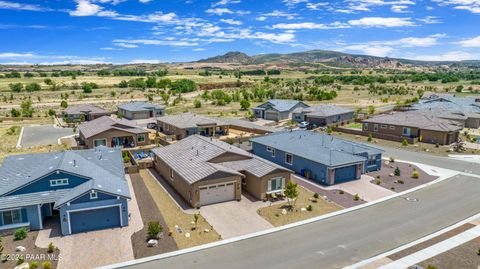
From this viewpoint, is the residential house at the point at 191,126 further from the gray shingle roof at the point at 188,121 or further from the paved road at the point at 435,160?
the paved road at the point at 435,160

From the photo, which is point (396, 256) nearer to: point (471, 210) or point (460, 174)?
point (471, 210)

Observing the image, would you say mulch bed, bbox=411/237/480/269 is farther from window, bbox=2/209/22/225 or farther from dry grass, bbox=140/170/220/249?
window, bbox=2/209/22/225

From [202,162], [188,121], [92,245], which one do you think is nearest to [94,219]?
[92,245]

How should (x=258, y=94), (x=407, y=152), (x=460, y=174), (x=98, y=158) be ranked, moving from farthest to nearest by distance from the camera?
1. (x=258, y=94)
2. (x=407, y=152)
3. (x=460, y=174)
4. (x=98, y=158)

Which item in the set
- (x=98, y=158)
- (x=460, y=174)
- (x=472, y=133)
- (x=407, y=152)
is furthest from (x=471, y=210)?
(x=472, y=133)

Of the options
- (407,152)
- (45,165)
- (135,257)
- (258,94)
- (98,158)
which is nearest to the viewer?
(135,257)

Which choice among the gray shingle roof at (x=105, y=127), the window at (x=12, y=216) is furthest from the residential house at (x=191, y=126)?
the window at (x=12, y=216)

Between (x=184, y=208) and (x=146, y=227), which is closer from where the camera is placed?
(x=146, y=227)
